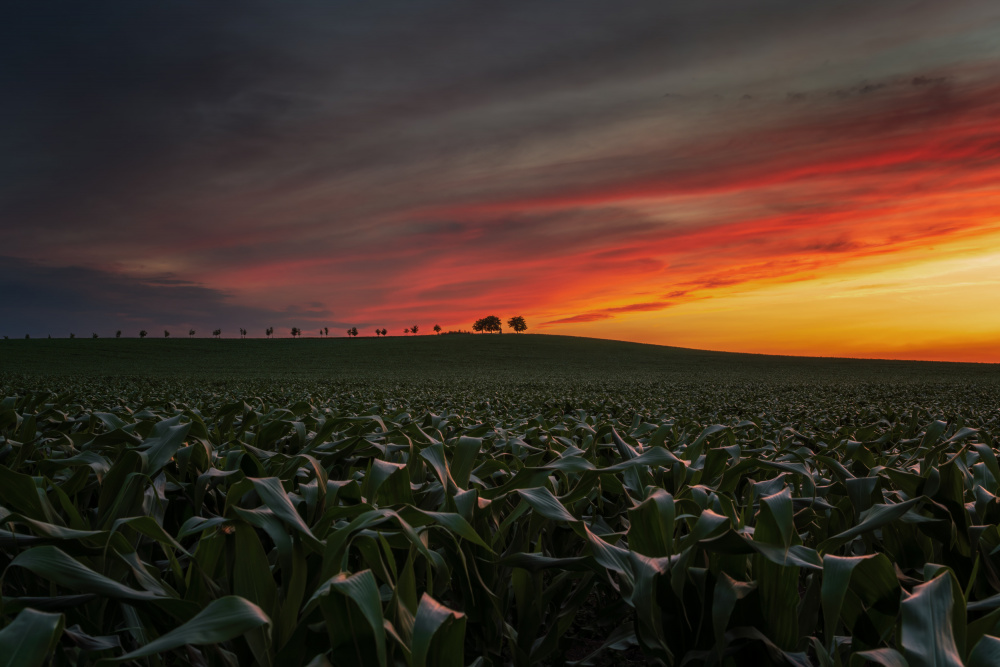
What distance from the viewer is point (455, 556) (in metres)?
1.67

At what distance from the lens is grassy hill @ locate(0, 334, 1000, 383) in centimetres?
4050

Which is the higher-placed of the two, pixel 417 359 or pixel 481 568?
pixel 481 568

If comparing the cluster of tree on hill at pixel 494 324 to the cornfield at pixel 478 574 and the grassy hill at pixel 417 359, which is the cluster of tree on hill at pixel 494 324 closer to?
the grassy hill at pixel 417 359

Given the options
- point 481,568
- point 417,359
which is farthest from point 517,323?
point 481,568

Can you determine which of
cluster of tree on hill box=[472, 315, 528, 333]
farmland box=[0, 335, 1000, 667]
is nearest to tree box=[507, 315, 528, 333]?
cluster of tree on hill box=[472, 315, 528, 333]

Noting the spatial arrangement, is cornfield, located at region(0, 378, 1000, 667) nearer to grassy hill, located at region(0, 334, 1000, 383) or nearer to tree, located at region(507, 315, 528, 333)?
grassy hill, located at region(0, 334, 1000, 383)

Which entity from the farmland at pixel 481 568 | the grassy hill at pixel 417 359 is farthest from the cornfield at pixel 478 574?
the grassy hill at pixel 417 359

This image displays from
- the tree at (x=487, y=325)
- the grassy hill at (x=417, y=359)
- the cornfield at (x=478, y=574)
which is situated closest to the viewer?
the cornfield at (x=478, y=574)

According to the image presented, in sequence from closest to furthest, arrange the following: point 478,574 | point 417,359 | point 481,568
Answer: point 478,574
point 481,568
point 417,359

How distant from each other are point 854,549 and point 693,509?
736 millimetres

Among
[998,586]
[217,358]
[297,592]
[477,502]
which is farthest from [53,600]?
[217,358]

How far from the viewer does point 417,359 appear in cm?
5050

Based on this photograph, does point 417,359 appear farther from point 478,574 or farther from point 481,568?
point 478,574

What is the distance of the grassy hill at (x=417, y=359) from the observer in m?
40.5
